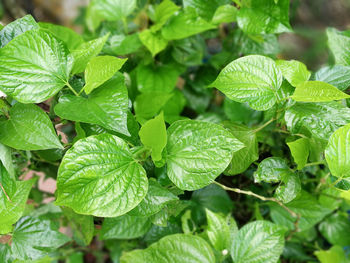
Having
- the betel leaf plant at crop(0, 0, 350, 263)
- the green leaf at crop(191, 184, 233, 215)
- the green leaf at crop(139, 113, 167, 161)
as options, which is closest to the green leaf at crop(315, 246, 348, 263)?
the betel leaf plant at crop(0, 0, 350, 263)

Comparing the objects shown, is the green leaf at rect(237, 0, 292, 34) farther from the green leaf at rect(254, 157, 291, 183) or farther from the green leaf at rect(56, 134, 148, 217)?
the green leaf at rect(56, 134, 148, 217)

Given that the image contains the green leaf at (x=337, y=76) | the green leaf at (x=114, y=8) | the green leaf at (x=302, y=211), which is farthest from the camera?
the green leaf at (x=114, y=8)

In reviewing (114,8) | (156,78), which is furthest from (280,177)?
(114,8)

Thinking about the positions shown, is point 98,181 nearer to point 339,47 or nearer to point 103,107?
point 103,107

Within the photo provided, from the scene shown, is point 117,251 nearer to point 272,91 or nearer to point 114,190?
point 114,190

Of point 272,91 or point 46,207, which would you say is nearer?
point 272,91

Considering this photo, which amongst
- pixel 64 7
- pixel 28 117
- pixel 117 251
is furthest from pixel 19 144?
pixel 64 7

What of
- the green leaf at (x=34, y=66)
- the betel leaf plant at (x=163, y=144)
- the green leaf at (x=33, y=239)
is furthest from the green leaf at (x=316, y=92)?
the green leaf at (x=33, y=239)

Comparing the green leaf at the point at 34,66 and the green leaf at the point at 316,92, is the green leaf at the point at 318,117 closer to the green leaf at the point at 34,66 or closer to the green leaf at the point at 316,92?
the green leaf at the point at 316,92
